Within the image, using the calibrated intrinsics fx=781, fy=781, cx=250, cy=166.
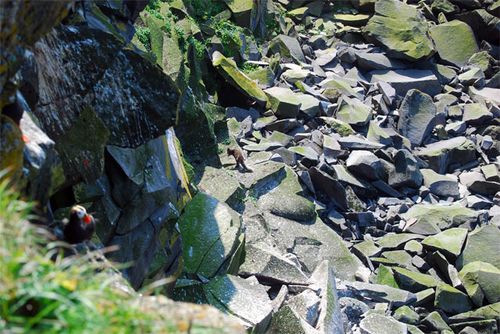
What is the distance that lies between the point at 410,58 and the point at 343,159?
11.6 m

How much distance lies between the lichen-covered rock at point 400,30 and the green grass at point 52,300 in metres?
36.9

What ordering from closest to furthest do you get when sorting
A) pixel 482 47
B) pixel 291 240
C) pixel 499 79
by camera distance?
pixel 291 240 → pixel 499 79 → pixel 482 47

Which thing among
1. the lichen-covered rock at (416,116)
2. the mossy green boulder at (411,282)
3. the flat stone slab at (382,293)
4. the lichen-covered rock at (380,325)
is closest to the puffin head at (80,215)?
the lichen-covered rock at (380,325)

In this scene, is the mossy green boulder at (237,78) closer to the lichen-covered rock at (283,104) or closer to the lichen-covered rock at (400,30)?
the lichen-covered rock at (283,104)

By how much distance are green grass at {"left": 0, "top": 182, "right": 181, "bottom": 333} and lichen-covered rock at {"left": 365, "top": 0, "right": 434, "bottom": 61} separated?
3685cm

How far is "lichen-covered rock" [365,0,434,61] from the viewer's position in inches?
1596

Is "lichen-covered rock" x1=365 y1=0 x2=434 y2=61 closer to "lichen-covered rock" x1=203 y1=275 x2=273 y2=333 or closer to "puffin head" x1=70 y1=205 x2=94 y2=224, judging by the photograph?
"lichen-covered rock" x1=203 y1=275 x2=273 y2=333

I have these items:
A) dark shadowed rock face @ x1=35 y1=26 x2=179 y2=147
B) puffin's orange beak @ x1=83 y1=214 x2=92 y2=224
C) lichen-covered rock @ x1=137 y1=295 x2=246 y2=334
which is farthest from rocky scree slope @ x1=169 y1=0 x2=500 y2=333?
lichen-covered rock @ x1=137 y1=295 x2=246 y2=334

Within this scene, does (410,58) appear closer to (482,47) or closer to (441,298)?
(482,47)

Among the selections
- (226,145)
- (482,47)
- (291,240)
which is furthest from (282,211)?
(482,47)

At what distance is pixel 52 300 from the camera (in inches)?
201

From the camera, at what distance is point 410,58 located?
40.5 m

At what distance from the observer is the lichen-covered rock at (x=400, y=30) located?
4053 centimetres

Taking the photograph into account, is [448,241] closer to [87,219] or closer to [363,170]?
[363,170]
